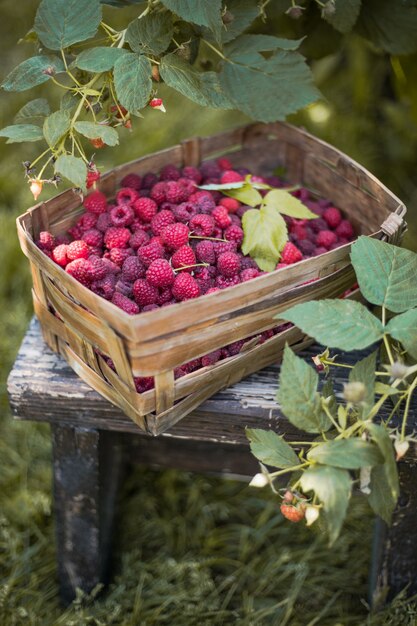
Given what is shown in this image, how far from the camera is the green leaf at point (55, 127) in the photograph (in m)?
1.00

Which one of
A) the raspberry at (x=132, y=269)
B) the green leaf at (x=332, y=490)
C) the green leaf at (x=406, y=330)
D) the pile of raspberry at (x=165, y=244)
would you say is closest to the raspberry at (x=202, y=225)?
the pile of raspberry at (x=165, y=244)

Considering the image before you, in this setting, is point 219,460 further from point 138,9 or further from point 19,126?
point 138,9

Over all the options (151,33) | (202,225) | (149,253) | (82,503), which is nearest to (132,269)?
(149,253)

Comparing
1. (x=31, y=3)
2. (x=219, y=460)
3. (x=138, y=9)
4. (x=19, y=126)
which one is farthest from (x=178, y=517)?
(x=31, y=3)

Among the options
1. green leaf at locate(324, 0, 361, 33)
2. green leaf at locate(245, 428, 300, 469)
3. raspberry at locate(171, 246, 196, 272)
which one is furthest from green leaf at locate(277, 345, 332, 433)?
green leaf at locate(324, 0, 361, 33)

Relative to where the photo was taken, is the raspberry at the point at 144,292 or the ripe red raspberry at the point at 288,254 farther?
the ripe red raspberry at the point at 288,254

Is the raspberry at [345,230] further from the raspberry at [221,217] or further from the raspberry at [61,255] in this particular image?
the raspberry at [61,255]

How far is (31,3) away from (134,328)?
1.92 metres

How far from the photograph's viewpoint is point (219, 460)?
1.42 metres

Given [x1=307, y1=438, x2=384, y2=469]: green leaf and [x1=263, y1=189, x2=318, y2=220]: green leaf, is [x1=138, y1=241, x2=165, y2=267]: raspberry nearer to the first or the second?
[x1=263, y1=189, x2=318, y2=220]: green leaf

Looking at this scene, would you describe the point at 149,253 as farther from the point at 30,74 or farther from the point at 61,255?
the point at 30,74

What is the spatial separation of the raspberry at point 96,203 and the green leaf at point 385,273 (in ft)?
1.38

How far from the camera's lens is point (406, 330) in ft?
2.98

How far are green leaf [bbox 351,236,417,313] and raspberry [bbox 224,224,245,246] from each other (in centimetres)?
22
